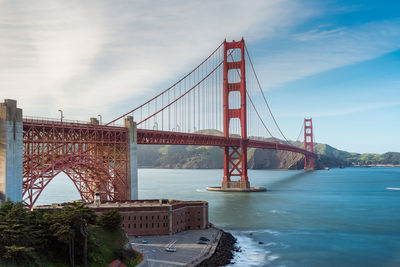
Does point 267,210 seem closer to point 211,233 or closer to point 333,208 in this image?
point 333,208

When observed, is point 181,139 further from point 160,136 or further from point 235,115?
point 235,115

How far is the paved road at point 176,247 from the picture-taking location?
2931cm

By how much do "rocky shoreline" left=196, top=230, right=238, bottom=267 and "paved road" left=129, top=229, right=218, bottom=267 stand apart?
73 cm

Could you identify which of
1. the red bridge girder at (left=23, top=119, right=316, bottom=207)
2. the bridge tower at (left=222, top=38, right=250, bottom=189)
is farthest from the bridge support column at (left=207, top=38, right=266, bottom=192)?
the red bridge girder at (left=23, top=119, right=316, bottom=207)

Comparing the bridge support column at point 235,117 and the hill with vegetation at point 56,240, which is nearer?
the hill with vegetation at point 56,240

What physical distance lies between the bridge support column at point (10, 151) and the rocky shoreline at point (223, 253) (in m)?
15.9

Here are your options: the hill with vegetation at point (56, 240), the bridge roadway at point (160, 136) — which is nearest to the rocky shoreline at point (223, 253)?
the hill with vegetation at point (56, 240)

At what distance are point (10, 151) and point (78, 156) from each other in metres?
11.7

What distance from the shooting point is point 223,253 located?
108 ft

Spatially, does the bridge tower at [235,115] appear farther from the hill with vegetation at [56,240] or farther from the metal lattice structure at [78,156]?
the hill with vegetation at [56,240]

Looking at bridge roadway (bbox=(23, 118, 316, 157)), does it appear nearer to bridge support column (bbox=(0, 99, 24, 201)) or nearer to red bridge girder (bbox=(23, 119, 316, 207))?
red bridge girder (bbox=(23, 119, 316, 207))

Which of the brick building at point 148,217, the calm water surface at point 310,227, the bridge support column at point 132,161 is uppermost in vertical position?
the bridge support column at point 132,161

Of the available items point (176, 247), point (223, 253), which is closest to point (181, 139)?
point (176, 247)

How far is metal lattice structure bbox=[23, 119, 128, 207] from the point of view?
3638 centimetres
